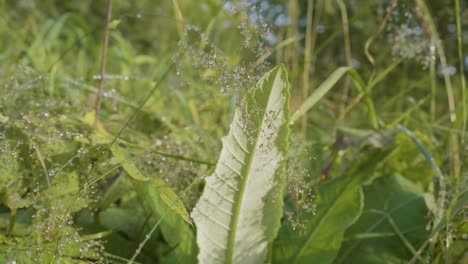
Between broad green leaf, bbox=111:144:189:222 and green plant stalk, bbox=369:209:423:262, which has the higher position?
broad green leaf, bbox=111:144:189:222

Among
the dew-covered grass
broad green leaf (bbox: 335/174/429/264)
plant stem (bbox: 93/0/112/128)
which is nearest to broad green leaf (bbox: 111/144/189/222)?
the dew-covered grass

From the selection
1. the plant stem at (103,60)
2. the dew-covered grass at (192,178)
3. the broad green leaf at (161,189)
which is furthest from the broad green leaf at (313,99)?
the plant stem at (103,60)

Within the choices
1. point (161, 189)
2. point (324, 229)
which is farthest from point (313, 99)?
point (161, 189)

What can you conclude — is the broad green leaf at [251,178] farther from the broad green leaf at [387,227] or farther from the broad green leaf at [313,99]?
the broad green leaf at [387,227]

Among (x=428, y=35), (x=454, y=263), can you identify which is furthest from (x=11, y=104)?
(x=428, y=35)

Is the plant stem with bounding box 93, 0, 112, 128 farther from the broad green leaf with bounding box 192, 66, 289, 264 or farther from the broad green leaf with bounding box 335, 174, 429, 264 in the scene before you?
the broad green leaf with bounding box 335, 174, 429, 264

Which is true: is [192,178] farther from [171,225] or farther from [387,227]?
[387,227]

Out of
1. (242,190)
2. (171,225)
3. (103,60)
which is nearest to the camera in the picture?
(242,190)
